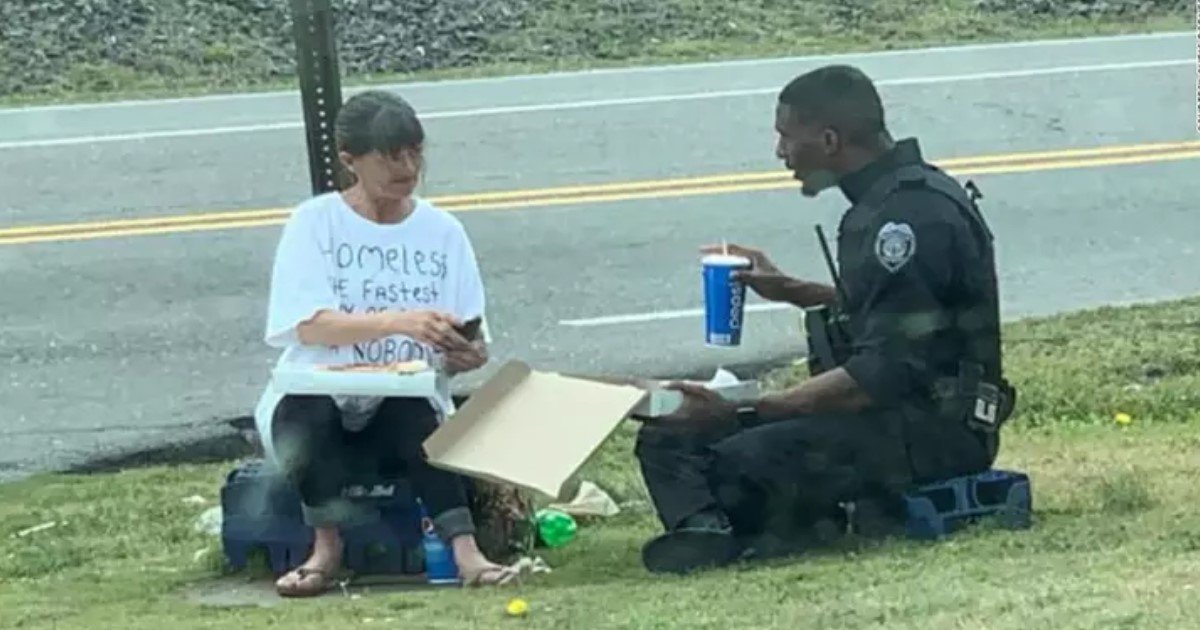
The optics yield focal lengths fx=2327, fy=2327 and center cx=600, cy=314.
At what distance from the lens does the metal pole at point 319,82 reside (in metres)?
6.27

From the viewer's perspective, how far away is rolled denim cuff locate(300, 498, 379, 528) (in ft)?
17.6

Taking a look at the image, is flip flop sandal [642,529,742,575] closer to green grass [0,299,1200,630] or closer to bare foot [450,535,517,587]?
green grass [0,299,1200,630]

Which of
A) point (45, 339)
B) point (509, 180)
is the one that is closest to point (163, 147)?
point (509, 180)

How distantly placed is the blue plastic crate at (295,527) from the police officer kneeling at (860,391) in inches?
23.5

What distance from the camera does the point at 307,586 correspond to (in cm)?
530

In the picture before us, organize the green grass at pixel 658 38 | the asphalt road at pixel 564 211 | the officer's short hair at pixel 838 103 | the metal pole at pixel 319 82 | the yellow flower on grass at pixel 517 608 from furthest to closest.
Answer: the green grass at pixel 658 38, the asphalt road at pixel 564 211, the metal pole at pixel 319 82, the officer's short hair at pixel 838 103, the yellow flower on grass at pixel 517 608

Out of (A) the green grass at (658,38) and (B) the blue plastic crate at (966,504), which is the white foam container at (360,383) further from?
(A) the green grass at (658,38)

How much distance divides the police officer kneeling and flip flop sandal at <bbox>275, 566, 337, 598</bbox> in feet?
2.46

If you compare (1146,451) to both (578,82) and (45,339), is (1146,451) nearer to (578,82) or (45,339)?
(45,339)

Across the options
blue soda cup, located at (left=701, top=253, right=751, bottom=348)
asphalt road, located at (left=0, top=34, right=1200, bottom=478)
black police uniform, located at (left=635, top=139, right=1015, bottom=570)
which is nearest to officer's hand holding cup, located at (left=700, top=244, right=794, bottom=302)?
blue soda cup, located at (left=701, top=253, right=751, bottom=348)

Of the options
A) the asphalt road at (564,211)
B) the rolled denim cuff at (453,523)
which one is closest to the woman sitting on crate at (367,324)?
the rolled denim cuff at (453,523)

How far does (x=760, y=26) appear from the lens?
15.8 m

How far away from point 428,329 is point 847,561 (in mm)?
1103

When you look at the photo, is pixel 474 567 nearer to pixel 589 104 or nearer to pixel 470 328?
pixel 470 328
